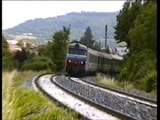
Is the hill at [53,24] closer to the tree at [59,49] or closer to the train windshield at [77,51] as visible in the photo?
the train windshield at [77,51]

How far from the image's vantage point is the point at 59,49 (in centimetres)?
4206

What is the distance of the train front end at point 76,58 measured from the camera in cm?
2941

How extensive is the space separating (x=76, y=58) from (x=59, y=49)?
40.2 feet

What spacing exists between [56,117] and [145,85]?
14.7 metres

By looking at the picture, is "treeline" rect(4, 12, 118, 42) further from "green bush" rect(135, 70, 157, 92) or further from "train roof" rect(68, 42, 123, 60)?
"train roof" rect(68, 42, 123, 60)

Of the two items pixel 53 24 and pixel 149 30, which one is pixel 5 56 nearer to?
pixel 149 30

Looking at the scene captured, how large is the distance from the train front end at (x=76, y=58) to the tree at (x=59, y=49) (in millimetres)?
6953

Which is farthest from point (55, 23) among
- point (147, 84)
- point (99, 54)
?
point (99, 54)

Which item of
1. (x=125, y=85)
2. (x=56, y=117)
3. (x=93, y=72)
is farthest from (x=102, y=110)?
(x=93, y=72)

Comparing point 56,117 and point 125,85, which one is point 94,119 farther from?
point 125,85

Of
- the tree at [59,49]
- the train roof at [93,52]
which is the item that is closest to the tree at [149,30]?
the train roof at [93,52]

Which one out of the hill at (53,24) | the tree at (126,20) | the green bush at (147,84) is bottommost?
the green bush at (147,84)

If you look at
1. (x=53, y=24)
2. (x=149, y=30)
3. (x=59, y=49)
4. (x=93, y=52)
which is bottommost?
(x=149, y=30)

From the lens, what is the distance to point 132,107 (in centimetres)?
1150
